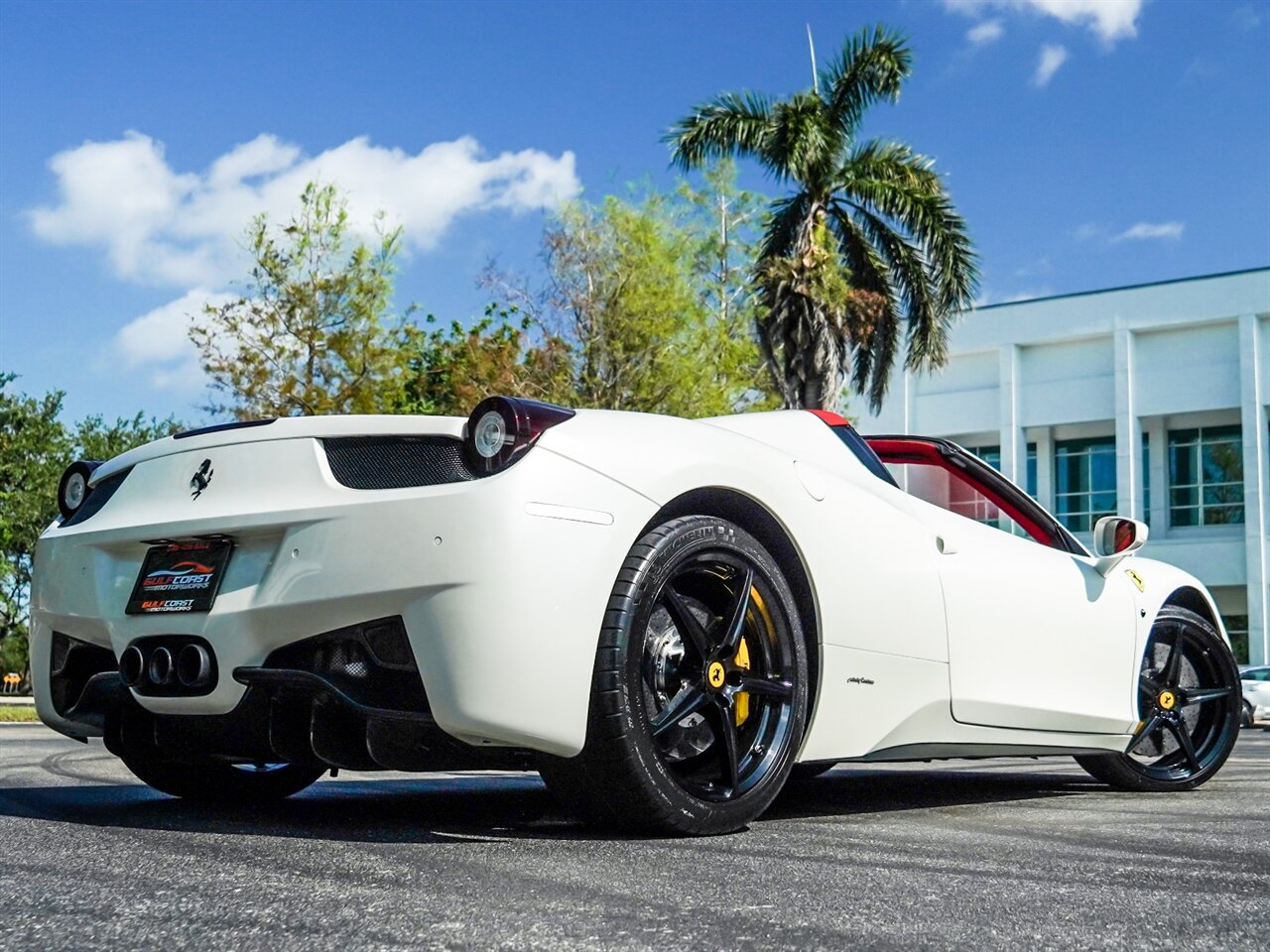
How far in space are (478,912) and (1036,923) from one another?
3.19 ft

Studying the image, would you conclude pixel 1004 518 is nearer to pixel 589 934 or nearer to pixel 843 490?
pixel 843 490

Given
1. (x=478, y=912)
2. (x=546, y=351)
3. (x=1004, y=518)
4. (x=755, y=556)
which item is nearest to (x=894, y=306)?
(x=546, y=351)

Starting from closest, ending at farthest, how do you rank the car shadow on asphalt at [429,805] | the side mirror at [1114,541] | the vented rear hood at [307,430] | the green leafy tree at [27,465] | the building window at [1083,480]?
the vented rear hood at [307,430] < the car shadow on asphalt at [429,805] < the side mirror at [1114,541] < the green leafy tree at [27,465] < the building window at [1083,480]

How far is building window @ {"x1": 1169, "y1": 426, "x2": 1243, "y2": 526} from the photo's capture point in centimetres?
4259

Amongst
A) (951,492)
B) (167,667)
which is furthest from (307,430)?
(951,492)

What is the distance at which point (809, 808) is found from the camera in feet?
15.4

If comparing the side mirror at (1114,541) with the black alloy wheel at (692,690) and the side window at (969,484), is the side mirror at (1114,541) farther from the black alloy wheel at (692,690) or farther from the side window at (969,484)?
the black alloy wheel at (692,690)

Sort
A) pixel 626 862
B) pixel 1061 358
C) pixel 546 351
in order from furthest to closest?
pixel 1061 358, pixel 546 351, pixel 626 862

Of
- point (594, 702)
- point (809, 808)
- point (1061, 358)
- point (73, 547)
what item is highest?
point (1061, 358)

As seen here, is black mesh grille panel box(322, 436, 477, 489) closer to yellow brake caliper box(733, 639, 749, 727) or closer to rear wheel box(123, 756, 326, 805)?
yellow brake caliper box(733, 639, 749, 727)

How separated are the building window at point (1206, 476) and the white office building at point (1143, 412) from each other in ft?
0.12

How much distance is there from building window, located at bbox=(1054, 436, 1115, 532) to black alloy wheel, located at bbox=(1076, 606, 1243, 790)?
39.9 metres

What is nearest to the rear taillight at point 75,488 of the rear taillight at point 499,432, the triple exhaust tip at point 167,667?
the triple exhaust tip at point 167,667

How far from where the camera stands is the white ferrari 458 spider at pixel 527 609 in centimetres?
333
